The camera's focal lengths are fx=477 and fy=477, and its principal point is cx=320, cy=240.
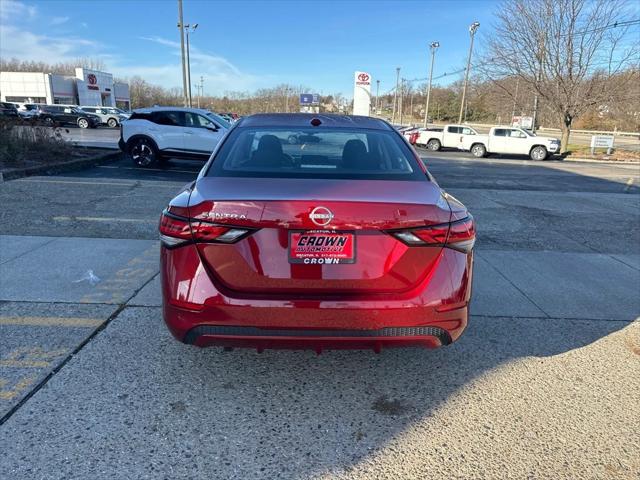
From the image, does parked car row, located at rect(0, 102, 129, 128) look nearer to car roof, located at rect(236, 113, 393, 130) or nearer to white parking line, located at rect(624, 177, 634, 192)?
white parking line, located at rect(624, 177, 634, 192)

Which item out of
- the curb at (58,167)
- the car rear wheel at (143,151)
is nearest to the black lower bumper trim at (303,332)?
the curb at (58,167)

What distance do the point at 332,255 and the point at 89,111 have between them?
4475 cm

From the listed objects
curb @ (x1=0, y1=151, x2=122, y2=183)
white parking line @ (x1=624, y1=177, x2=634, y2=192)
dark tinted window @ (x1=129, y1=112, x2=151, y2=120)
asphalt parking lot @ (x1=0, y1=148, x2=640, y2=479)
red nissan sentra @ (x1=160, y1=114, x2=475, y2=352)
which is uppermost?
dark tinted window @ (x1=129, y1=112, x2=151, y2=120)

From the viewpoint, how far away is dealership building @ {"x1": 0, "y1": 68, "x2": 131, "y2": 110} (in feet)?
206

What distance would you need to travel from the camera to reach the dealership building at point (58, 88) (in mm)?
62828

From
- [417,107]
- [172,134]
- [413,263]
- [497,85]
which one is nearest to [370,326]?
[413,263]

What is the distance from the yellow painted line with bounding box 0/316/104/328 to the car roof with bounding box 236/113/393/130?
1.90 metres

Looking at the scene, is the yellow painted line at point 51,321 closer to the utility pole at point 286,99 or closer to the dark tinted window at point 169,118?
the dark tinted window at point 169,118

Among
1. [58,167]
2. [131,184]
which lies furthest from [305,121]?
[58,167]

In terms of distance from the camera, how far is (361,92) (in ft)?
82.8

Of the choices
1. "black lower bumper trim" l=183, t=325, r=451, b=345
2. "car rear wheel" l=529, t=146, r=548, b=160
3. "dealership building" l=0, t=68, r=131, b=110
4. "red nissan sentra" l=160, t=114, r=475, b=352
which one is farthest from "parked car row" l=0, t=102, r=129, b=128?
"black lower bumper trim" l=183, t=325, r=451, b=345

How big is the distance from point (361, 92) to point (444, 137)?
18.4ft

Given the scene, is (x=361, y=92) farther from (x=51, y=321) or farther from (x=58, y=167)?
(x=51, y=321)

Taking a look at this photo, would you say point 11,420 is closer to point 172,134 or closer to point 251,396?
point 251,396
